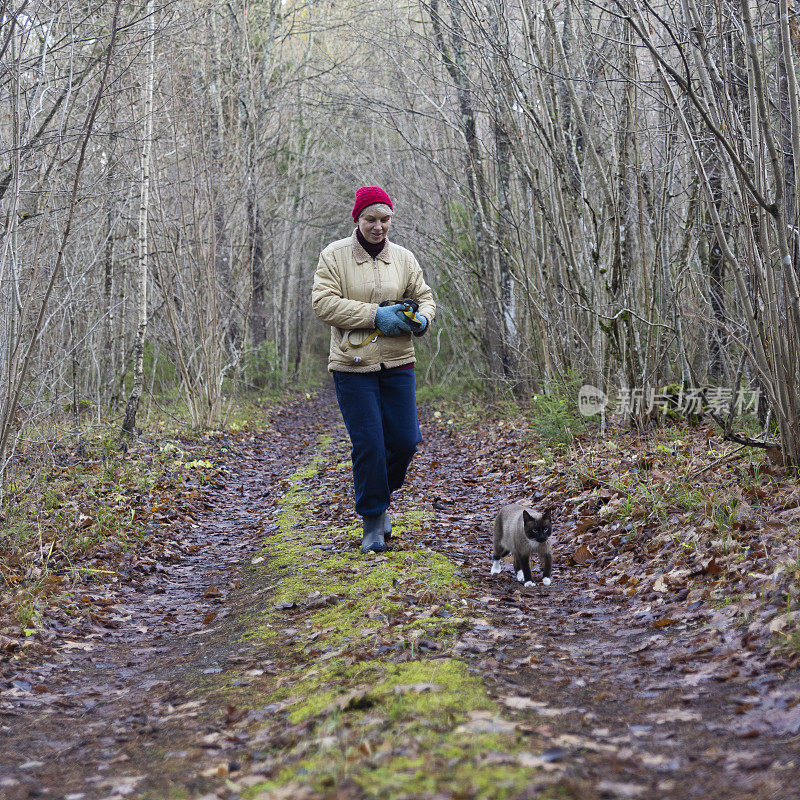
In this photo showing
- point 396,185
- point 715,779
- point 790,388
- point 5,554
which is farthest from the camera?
point 396,185

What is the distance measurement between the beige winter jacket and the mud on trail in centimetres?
152

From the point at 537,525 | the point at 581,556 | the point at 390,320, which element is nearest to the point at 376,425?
the point at 390,320

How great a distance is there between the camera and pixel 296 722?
11.0ft

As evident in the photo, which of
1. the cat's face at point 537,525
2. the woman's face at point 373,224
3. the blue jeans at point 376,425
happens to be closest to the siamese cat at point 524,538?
the cat's face at point 537,525

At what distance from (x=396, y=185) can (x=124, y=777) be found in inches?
678

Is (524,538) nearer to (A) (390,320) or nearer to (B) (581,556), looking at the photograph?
(B) (581,556)

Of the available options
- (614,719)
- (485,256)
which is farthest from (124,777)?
(485,256)

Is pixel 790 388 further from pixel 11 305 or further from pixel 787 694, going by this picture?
pixel 11 305

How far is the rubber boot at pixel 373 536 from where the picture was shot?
6.10 m

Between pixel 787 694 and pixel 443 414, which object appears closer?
pixel 787 694

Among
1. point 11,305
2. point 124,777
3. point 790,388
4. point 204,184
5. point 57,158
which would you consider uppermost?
point 204,184

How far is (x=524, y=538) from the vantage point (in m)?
5.40

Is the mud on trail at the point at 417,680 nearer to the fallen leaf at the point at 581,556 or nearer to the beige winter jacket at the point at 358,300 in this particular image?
the fallen leaf at the point at 581,556

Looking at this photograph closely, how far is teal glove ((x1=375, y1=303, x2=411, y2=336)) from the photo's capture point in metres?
5.69
